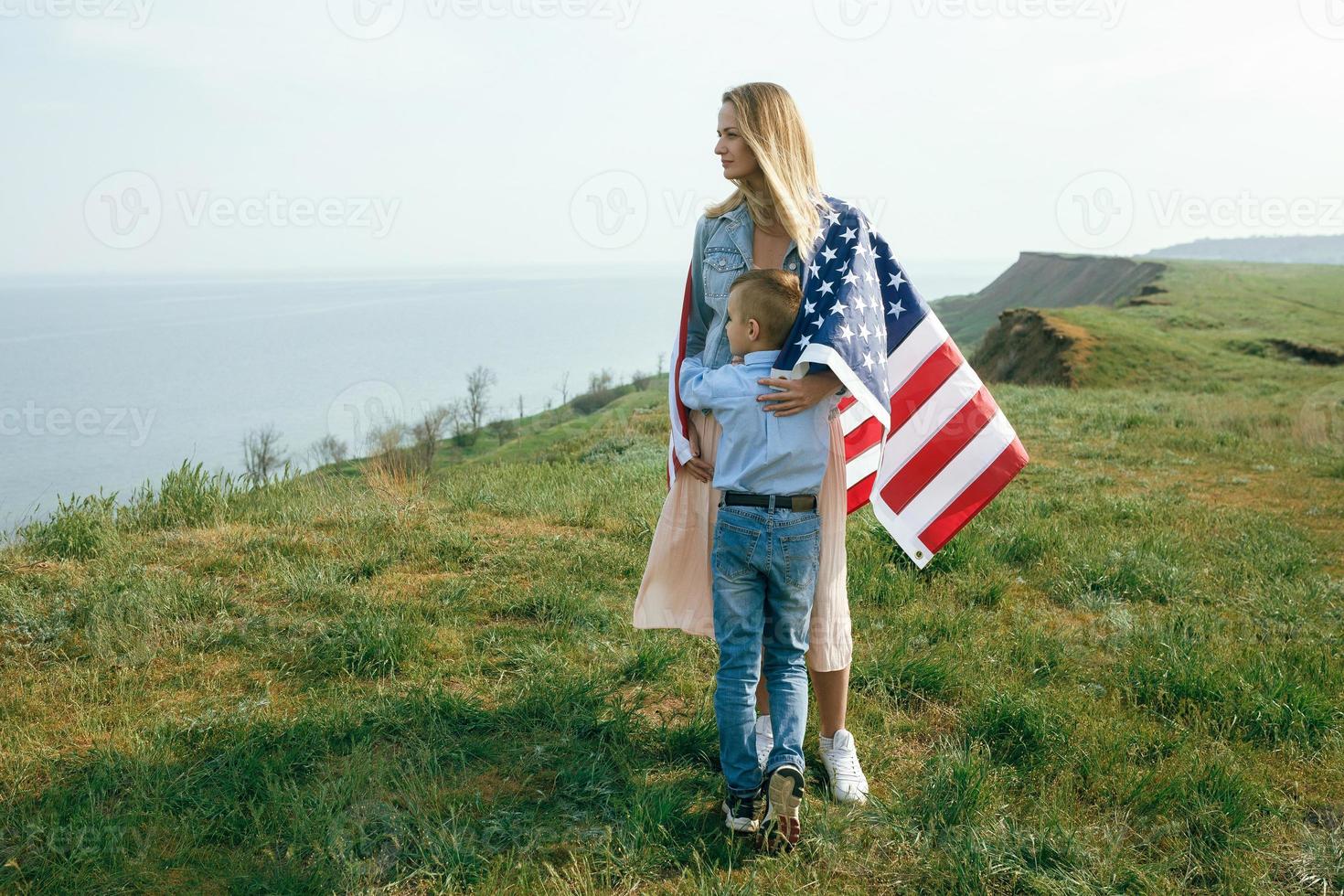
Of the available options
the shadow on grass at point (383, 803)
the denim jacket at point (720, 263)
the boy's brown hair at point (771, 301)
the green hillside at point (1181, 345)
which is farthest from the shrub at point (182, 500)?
the green hillside at point (1181, 345)

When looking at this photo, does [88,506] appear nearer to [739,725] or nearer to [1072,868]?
[739,725]

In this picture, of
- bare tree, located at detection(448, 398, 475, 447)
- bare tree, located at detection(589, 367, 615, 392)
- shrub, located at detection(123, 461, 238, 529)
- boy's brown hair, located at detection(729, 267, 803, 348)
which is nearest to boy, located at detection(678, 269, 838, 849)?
boy's brown hair, located at detection(729, 267, 803, 348)

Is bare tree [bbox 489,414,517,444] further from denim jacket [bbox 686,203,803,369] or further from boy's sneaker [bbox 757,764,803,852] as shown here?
boy's sneaker [bbox 757,764,803,852]

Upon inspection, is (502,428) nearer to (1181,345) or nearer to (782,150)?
(1181,345)

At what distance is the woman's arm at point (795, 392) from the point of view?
290 centimetres

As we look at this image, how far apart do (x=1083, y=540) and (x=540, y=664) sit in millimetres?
4053

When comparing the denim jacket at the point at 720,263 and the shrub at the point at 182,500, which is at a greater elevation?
the denim jacket at the point at 720,263

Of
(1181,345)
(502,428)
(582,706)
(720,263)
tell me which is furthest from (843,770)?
(502,428)

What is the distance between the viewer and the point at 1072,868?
9.13 ft

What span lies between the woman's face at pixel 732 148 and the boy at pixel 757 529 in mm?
358

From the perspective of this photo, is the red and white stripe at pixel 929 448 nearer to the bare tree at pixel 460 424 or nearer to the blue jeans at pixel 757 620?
the blue jeans at pixel 757 620

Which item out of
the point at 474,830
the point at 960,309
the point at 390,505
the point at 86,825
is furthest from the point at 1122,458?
the point at 960,309

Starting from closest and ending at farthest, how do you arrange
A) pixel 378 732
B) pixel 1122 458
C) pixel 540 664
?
pixel 378 732 → pixel 540 664 → pixel 1122 458

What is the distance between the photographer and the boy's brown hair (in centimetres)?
295
